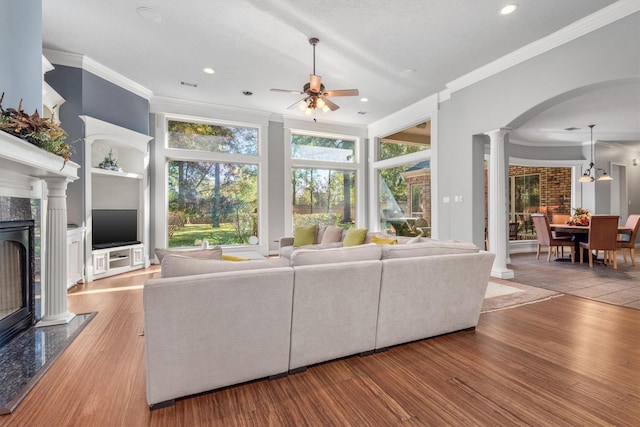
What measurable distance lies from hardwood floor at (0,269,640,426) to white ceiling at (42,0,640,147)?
3368mm

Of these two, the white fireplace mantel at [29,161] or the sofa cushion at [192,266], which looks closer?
the sofa cushion at [192,266]

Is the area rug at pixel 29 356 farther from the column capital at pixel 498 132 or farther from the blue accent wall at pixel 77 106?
the column capital at pixel 498 132

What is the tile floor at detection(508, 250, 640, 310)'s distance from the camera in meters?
3.84

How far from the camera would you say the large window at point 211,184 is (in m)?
6.30

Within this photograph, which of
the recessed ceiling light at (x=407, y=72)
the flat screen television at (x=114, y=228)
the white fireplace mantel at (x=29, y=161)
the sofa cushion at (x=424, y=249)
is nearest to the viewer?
the white fireplace mantel at (x=29, y=161)

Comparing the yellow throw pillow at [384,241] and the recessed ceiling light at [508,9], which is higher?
the recessed ceiling light at [508,9]

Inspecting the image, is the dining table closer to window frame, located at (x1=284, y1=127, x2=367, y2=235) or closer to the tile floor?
the tile floor

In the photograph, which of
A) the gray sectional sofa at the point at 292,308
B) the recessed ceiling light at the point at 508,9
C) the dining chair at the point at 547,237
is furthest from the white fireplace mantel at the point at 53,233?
the dining chair at the point at 547,237

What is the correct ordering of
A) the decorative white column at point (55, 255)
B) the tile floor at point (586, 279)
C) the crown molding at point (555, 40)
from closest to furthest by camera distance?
1. the decorative white column at point (55, 255)
2. the crown molding at point (555, 40)
3. the tile floor at point (586, 279)

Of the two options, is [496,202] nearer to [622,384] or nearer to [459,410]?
[622,384]

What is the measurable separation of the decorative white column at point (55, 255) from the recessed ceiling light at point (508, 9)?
15.9 ft

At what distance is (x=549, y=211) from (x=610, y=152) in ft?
7.41

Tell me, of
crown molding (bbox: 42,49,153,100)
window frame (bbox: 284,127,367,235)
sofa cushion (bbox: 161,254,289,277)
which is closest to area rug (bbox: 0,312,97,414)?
sofa cushion (bbox: 161,254,289,277)

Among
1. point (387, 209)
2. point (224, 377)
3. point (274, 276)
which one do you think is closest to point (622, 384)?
point (274, 276)
